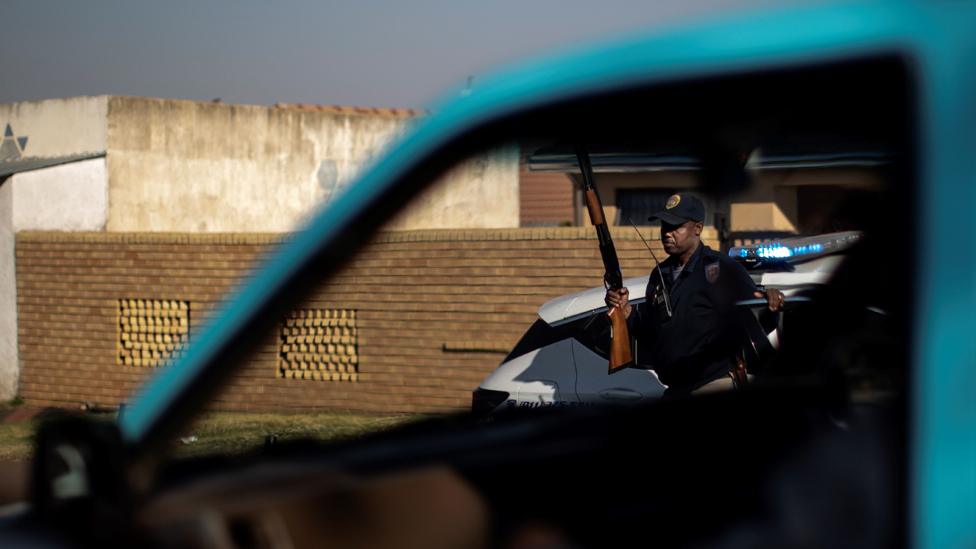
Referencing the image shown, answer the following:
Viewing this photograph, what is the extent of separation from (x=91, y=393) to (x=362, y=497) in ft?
42.7

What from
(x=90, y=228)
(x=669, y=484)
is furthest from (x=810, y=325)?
(x=90, y=228)

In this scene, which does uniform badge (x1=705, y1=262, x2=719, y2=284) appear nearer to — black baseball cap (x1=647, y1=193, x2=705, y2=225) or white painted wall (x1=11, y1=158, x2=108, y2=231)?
black baseball cap (x1=647, y1=193, x2=705, y2=225)

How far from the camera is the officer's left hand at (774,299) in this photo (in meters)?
2.64

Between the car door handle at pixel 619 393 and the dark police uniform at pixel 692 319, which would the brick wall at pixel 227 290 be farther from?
the car door handle at pixel 619 393

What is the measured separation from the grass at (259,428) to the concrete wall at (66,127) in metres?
11.0

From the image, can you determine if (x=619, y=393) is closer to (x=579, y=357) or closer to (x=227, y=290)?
(x=579, y=357)

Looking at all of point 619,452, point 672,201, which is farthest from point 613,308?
point 619,452

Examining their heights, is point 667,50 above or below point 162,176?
below

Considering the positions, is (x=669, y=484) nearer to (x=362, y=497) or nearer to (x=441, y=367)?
(x=362, y=497)

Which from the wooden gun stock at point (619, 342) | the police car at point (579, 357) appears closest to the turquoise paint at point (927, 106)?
the police car at point (579, 357)

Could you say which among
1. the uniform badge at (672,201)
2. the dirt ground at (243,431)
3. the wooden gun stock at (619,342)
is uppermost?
the uniform badge at (672,201)

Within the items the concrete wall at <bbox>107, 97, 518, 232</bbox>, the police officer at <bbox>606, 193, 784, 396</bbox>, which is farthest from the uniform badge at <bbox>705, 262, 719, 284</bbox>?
the concrete wall at <bbox>107, 97, 518, 232</bbox>

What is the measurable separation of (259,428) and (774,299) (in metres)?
1.29

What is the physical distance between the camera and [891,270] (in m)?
1.30
